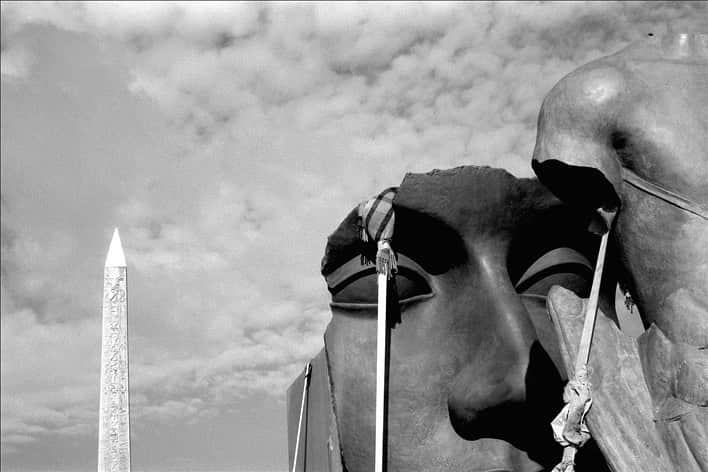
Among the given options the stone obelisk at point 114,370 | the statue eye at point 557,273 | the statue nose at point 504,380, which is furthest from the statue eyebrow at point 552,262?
the stone obelisk at point 114,370

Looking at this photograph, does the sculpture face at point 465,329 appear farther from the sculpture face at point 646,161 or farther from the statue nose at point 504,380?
the sculpture face at point 646,161

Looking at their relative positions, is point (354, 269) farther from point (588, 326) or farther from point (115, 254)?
point (115, 254)

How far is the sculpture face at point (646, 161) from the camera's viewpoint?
11.6ft

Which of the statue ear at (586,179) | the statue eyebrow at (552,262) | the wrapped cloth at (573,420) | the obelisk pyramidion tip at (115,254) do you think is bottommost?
the wrapped cloth at (573,420)

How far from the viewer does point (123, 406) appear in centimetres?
1220

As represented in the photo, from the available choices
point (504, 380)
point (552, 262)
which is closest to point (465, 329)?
point (504, 380)

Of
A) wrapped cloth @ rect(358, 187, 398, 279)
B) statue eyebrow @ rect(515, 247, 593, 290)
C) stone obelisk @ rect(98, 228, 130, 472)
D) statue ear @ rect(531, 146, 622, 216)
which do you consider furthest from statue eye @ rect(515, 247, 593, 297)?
stone obelisk @ rect(98, 228, 130, 472)

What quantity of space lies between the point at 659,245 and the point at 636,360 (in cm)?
49

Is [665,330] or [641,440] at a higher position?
[665,330]

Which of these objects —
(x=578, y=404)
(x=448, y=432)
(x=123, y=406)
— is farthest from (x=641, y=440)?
(x=123, y=406)

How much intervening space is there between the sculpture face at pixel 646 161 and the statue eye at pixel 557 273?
4.95 feet

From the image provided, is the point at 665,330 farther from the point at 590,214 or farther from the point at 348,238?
the point at 348,238

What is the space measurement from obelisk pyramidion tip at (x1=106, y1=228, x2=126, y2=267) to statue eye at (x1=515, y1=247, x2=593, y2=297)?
7923mm

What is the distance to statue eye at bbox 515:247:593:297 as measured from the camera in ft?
17.5
